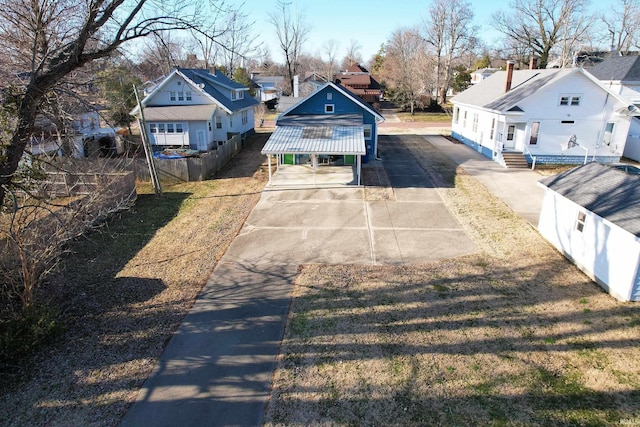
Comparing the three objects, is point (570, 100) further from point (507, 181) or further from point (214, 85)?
point (214, 85)

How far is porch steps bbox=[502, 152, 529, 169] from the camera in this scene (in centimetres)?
2635

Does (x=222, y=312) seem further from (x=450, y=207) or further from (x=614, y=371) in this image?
(x=450, y=207)

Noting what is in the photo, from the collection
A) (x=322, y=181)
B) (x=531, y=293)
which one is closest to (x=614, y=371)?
(x=531, y=293)

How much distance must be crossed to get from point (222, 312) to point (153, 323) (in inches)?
67.6

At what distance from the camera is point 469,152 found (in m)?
31.8

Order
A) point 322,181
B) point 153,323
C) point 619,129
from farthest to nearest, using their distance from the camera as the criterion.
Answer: point 619,129 → point 322,181 → point 153,323

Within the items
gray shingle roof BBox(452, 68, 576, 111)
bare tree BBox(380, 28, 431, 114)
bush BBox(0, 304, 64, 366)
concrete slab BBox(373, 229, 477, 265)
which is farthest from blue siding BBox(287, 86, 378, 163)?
bare tree BBox(380, 28, 431, 114)

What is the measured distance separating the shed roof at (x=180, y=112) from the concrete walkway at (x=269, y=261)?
1220 centimetres

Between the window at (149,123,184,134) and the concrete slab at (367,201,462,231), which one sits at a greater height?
the window at (149,123,184,134)

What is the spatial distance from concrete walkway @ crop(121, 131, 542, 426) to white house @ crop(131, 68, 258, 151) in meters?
12.4

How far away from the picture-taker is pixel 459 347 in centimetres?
925

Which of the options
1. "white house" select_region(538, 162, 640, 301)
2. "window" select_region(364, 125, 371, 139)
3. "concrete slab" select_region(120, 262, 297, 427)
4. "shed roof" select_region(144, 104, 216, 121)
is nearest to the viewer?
"concrete slab" select_region(120, 262, 297, 427)

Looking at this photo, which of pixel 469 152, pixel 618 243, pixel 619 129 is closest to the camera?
pixel 618 243

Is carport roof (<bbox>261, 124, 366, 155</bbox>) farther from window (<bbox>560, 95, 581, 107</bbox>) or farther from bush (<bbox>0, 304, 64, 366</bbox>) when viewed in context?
bush (<bbox>0, 304, 64, 366</bbox>)
